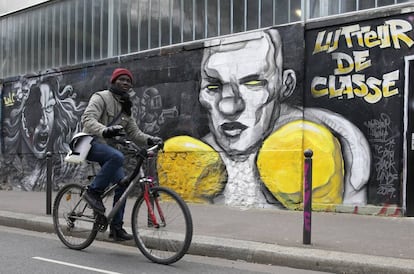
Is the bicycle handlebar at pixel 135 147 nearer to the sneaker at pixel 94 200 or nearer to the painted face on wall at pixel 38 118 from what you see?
the sneaker at pixel 94 200

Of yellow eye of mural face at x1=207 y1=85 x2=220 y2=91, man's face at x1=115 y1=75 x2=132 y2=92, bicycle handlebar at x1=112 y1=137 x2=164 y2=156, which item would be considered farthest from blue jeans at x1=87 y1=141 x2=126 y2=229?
yellow eye of mural face at x1=207 y1=85 x2=220 y2=91

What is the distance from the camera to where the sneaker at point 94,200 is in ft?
19.5

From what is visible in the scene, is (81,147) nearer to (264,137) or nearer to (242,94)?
(264,137)

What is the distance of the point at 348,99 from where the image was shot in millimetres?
8188

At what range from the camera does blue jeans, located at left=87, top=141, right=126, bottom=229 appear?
5789 millimetres

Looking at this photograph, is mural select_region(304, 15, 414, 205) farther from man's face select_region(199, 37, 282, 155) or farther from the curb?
the curb

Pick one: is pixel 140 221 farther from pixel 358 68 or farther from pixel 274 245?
pixel 358 68

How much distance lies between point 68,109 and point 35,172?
2.22 metres

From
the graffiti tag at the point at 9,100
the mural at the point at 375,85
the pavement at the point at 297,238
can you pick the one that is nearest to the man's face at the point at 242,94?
the mural at the point at 375,85

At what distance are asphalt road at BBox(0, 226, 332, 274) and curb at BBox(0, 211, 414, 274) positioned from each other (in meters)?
0.09

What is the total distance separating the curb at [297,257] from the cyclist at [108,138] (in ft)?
2.59

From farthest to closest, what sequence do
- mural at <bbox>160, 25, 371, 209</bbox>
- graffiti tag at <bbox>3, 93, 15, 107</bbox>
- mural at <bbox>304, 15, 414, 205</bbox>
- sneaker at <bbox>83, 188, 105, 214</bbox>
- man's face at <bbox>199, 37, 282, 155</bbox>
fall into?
graffiti tag at <bbox>3, 93, 15, 107</bbox> < man's face at <bbox>199, 37, 282, 155</bbox> < mural at <bbox>160, 25, 371, 209</bbox> < mural at <bbox>304, 15, 414, 205</bbox> < sneaker at <bbox>83, 188, 105, 214</bbox>

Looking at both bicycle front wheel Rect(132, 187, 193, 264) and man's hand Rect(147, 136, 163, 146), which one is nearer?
bicycle front wheel Rect(132, 187, 193, 264)

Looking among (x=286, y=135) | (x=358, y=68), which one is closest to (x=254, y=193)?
(x=286, y=135)
